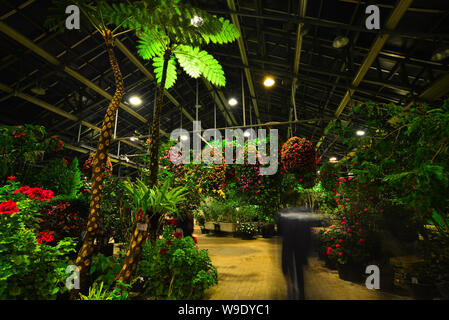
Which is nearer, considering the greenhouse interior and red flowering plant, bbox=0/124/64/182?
the greenhouse interior

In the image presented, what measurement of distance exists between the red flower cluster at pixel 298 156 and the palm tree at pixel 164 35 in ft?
5.09

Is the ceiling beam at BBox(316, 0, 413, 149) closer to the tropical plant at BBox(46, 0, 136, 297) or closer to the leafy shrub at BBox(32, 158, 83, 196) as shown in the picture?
the tropical plant at BBox(46, 0, 136, 297)

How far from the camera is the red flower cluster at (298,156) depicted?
2.88 meters

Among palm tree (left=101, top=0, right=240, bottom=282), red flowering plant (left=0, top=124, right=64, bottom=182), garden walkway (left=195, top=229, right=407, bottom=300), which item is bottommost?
garden walkway (left=195, top=229, right=407, bottom=300)

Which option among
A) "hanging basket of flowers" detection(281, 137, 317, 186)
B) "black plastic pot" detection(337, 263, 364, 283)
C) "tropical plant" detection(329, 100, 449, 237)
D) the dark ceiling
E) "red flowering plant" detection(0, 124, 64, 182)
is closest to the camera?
"tropical plant" detection(329, 100, 449, 237)

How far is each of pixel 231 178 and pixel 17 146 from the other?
3.51 m

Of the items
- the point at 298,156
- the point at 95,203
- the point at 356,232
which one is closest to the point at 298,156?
the point at 298,156

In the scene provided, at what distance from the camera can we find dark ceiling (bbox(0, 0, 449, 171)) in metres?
3.90

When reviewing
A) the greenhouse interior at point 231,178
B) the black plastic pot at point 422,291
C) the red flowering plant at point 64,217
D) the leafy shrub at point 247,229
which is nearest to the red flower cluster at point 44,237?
the greenhouse interior at point 231,178

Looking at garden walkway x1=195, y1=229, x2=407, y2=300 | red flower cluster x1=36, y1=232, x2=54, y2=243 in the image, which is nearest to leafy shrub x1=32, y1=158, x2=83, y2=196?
red flower cluster x1=36, y1=232, x2=54, y2=243

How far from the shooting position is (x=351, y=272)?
132 inches

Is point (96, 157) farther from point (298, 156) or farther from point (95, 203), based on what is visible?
point (298, 156)

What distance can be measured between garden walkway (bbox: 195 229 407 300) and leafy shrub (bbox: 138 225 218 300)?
35cm

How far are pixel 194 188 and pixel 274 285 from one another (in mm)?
2034
